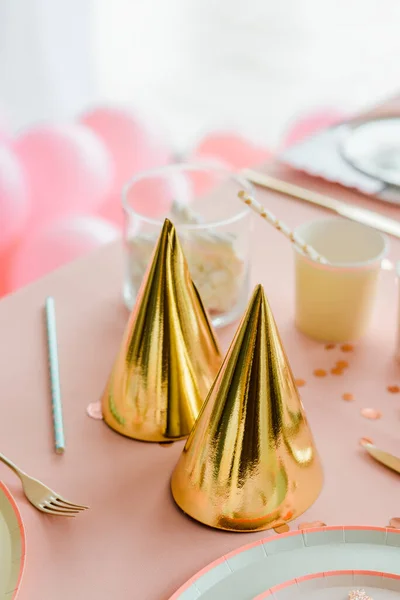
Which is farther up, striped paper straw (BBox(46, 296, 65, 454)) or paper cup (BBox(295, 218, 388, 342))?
paper cup (BBox(295, 218, 388, 342))

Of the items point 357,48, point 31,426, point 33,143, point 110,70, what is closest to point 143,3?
point 110,70

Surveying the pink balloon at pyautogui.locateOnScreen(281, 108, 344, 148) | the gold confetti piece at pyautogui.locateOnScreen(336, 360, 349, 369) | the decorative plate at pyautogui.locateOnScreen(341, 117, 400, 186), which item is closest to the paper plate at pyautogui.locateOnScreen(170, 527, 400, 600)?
the gold confetti piece at pyautogui.locateOnScreen(336, 360, 349, 369)

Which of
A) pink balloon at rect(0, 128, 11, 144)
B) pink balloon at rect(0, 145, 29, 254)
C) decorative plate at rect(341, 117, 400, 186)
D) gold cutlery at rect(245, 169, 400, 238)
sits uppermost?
decorative plate at rect(341, 117, 400, 186)

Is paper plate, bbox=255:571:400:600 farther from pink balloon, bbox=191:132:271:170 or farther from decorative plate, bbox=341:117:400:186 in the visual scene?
pink balloon, bbox=191:132:271:170

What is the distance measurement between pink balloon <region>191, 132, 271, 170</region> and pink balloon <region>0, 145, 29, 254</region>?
550 mm

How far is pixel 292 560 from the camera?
1.61ft

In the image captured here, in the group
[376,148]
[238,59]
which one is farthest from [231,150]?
[238,59]

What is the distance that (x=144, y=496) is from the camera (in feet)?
1.85

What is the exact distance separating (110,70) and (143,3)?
1.27ft

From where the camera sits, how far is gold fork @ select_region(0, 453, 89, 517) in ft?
1.79

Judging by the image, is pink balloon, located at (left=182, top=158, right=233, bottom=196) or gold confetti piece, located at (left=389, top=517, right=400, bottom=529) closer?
gold confetti piece, located at (left=389, top=517, right=400, bottom=529)

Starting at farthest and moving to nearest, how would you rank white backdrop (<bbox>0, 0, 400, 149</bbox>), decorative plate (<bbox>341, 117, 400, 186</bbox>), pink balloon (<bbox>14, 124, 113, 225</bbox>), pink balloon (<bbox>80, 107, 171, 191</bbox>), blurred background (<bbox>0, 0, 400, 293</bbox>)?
white backdrop (<bbox>0, 0, 400, 149</bbox>), blurred background (<bbox>0, 0, 400, 293</bbox>), pink balloon (<bbox>80, 107, 171, 191</bbox>), pink balloon (<bbox>14, 124, 113, 225</bbox>), decorative plate (<bbox>341, 117, 400, 186</bbox>)

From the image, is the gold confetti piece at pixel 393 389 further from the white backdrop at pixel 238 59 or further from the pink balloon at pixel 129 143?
the white backdrop at pixel 238 59

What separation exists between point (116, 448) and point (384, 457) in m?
0.22
